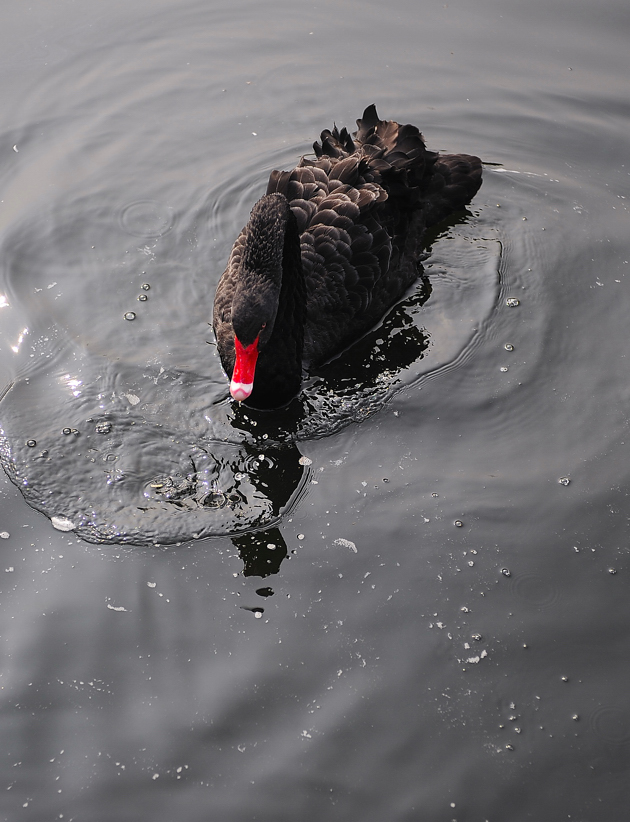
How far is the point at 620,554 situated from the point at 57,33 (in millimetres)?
7123

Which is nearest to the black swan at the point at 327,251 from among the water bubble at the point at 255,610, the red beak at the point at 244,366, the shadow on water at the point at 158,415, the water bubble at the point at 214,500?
the red beak at the point at 244,366

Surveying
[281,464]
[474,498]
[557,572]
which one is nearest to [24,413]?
[281,464]

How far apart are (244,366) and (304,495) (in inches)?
30.0

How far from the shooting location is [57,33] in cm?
790

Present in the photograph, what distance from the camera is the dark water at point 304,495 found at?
334cm

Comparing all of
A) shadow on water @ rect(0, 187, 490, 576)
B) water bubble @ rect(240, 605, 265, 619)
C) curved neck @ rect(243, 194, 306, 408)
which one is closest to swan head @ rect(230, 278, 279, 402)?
curved neck @ rect(243, 194, 306, 408)

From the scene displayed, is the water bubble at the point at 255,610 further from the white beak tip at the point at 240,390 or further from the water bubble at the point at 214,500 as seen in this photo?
the white beak tip at the point at 240,390

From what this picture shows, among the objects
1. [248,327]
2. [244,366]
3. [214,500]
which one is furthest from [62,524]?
[248,327]

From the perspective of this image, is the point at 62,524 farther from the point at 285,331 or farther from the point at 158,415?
the point at 285,331

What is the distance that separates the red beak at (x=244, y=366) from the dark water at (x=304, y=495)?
489 mm

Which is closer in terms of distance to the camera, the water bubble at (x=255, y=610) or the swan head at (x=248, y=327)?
the water bubble at (x=255, y=610)

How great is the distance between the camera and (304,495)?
14.2 feet

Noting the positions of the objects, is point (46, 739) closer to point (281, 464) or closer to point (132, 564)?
point (132, 564)

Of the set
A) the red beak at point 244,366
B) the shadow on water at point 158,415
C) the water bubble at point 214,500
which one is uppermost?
the red beak at point 244,366
